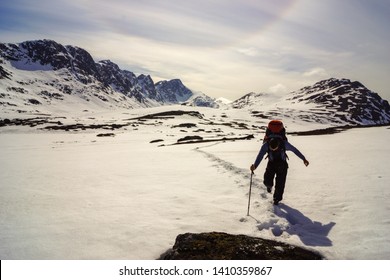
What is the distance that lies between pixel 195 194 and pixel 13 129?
81.3 metres

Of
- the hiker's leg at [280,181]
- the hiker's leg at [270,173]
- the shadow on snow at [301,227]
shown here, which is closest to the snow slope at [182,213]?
the shadow on snow at [301,227]

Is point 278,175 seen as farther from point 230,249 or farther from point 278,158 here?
point 230,249

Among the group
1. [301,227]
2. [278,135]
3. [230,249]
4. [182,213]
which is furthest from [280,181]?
[230,249]

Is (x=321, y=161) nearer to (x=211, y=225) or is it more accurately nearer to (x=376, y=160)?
(x=376, y=160)

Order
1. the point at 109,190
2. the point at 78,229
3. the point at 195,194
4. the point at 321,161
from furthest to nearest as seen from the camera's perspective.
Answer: the point at 321,161 → the point at 109,190 → the point at 195,194 → the point at 78,229

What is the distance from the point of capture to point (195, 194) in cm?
976

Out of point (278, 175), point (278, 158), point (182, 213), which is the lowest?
point (182, 213)

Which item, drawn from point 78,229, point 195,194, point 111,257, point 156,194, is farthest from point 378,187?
point 78,229

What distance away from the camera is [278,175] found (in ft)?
28.8

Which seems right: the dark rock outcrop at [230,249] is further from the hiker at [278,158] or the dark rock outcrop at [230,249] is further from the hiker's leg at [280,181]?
the hiker at [278,158]

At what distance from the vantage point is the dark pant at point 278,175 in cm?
854

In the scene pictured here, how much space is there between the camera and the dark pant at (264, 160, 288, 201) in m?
8.54

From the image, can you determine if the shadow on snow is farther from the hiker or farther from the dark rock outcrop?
the hiker

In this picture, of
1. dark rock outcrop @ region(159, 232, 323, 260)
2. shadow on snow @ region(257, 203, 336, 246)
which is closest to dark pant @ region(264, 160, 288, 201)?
shadow on snow @ region(257, 203, 336, 246)
